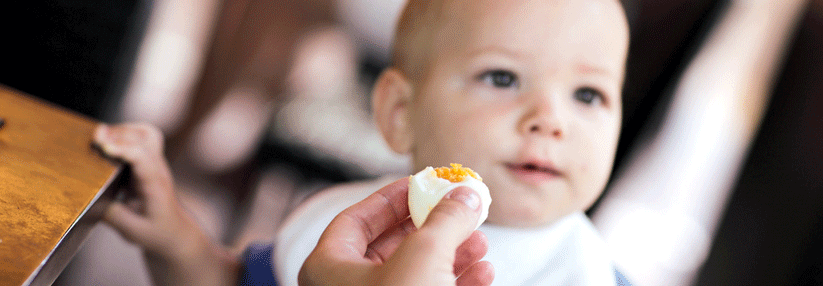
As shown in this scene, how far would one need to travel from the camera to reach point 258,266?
47 centimetres

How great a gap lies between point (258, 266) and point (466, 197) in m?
0.30

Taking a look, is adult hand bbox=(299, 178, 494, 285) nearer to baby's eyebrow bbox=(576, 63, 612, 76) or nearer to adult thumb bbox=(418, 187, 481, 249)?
adult thumb bbox=(418, 187, 481, 249)

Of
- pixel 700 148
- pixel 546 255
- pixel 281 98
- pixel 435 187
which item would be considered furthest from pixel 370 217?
pixel 281 98

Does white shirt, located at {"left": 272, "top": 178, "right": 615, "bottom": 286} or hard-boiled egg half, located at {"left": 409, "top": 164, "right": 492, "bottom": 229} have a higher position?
hard-boiled egg half, located at {"left": 409, "top": 164, "right": 492, "bottom": 229}

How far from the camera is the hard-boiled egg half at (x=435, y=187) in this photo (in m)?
0.25

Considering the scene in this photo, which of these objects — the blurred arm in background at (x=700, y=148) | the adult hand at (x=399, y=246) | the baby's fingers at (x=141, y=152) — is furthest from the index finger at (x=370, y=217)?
the blurred arm in background at (x=700, y=148)

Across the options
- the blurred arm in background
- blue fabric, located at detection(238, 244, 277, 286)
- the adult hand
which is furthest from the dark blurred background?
the adult hand

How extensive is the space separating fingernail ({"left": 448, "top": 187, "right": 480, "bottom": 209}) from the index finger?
5 centimetres

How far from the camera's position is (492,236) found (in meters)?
0.36

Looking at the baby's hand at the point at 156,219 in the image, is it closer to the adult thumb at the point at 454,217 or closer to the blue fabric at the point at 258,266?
the blue fabric at the point at 258,266

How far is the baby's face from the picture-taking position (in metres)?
0.33

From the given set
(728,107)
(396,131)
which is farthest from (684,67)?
(396,131)

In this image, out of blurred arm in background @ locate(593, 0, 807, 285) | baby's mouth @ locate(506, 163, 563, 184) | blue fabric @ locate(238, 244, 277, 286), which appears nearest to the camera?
baby's mouth @ locate(506, 163, 563, 184)

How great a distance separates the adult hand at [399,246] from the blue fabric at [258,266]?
21 centimetres
